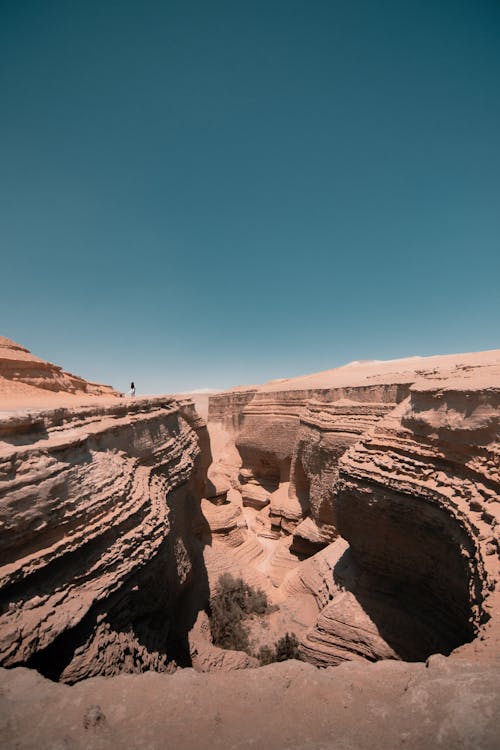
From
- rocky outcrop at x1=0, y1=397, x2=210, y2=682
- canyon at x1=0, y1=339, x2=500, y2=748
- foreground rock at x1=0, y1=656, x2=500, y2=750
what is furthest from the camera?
rocky outcrop at x1=0, y1=397, x2=210, y2=682

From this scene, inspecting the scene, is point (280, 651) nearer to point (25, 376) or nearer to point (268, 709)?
point (268, 709)

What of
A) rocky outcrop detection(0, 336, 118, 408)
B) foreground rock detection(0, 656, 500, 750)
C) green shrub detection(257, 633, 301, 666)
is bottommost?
green shrub detection(257, 633, 301, 666)

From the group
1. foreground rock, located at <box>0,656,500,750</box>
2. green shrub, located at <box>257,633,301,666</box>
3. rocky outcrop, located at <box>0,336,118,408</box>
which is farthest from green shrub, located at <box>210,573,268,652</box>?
rocky outcrop, located at <box>0,336,118,408</box>

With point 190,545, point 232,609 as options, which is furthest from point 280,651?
point 190,545

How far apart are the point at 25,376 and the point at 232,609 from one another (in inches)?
339

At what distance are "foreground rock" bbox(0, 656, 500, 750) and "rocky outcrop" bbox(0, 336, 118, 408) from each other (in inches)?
270

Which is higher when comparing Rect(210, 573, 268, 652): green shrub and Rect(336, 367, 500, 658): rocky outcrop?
Rect(336, 367, 500, 658): rocky outcrop

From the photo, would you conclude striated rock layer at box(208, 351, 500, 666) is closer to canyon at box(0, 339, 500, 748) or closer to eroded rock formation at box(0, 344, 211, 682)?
canyon at box(0, 339, 500, 748)

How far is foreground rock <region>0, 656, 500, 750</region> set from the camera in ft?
7.17

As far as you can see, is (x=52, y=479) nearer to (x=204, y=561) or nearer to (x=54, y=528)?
(x=54, y=528)

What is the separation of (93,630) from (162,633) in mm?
2001

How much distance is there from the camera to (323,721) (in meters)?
2.43

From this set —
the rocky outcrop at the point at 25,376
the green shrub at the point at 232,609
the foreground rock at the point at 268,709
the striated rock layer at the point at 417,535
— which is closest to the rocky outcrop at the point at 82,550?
the foreground rock at the point at 268,709

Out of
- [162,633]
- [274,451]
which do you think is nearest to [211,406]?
[274,451]
